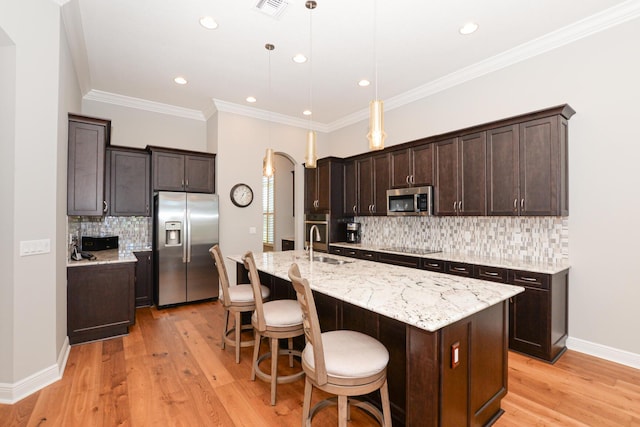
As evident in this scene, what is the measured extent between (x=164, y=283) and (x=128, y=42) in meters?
3.12

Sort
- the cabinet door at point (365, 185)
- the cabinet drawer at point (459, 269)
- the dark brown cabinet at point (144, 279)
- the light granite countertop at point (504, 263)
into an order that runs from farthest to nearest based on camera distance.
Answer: the cabinet door at point (365, 185)
the dark brown cabinet at point (144, 279)
the cabinet drawer at point (459, 269)
the light granite countertop at point (504, 263)

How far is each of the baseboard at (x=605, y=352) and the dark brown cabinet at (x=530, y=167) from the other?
1.30 m

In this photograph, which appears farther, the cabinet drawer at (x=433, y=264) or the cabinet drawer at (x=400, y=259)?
the cabinet drawer at (x=400, y=259)

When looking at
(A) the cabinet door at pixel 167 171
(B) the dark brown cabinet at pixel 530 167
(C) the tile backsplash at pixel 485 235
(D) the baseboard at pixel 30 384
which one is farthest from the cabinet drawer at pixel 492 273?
(A) the cabinet door at pixel 167 171

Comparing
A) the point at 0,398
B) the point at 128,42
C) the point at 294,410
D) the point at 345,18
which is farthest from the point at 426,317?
the point at 128,42

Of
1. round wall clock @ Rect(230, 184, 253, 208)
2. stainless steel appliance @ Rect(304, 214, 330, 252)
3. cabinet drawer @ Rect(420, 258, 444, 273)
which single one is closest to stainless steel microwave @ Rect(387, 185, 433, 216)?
cabinet drawer @ Rect(420, 258, 444, 273)

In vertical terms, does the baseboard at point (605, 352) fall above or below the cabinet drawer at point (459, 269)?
below

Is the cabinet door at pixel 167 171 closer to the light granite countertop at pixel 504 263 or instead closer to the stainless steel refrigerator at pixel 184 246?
the stainless steel refrigerator at pixel 184 246

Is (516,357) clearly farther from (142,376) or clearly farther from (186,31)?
(186,31)

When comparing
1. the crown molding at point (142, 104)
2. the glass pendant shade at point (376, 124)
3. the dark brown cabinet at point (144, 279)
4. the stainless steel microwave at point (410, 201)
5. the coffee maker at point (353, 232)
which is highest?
the crown molding at point (142, 104)

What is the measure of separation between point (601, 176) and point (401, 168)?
2209mm

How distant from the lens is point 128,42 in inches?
134

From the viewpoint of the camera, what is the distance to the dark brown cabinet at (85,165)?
319 centimetres

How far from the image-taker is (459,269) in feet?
11.6
